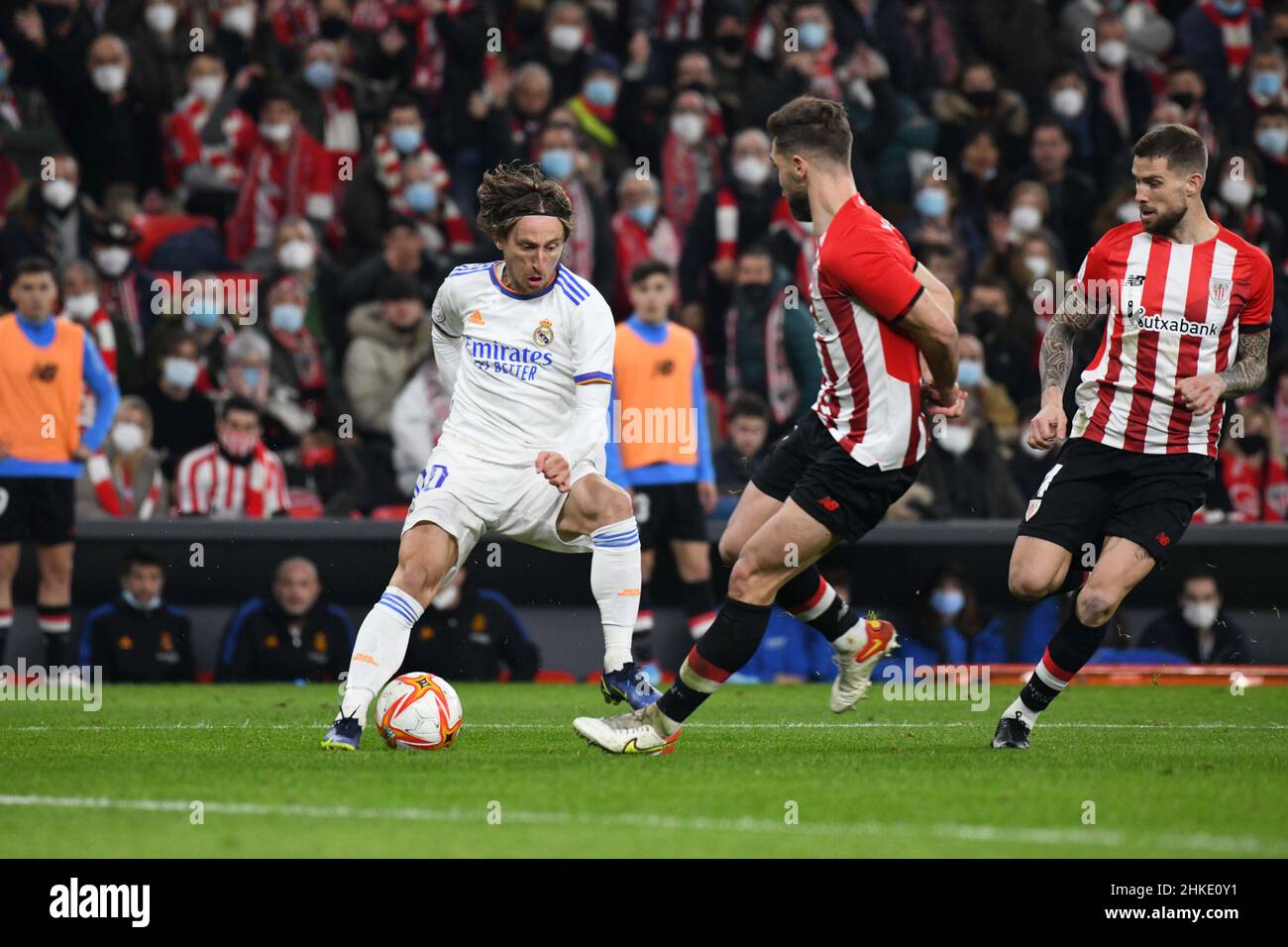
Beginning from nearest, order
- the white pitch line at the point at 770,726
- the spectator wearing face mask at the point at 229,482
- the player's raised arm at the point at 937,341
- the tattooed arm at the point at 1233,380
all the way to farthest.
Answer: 1. the player's raised arm at the point at 937,341
2. the tattooed arm at the point at 1233,380
3. the white pitch line at the point at 770,726
4. the spectator wearing face mask at the point at 229,482

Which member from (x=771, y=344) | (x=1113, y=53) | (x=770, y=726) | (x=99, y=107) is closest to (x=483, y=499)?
(x=770, y=726)

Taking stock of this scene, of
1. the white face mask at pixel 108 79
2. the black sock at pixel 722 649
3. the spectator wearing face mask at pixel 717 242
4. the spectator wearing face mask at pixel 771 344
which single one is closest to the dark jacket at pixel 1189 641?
the spectator wearing face mask at pixel 771 344

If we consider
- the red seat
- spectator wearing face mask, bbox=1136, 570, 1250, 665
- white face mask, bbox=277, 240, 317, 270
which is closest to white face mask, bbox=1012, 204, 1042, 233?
spectator wearing face mask, bbox=1136, 570, 1250, 665

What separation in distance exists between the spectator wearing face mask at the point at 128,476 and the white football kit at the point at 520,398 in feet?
18.5

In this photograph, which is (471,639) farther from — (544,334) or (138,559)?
(544,334)

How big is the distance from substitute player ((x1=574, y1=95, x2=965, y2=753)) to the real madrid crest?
1137mm

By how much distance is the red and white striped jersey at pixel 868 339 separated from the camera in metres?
6.87

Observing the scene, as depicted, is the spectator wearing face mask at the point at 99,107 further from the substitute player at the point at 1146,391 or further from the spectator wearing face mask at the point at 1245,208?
the substitute player at the point at 1146,391

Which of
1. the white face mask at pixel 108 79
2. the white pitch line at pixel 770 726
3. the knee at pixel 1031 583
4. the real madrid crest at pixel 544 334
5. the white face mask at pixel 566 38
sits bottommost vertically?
the white pitch line at pixel 770 726

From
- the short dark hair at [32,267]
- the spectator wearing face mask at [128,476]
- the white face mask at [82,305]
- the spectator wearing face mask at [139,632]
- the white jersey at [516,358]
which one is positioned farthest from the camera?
the white face mask at [82,305]

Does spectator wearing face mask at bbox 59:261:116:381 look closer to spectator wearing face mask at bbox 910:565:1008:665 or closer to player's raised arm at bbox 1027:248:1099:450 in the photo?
spectator wearing face mask at bbox 910:565:1008:665

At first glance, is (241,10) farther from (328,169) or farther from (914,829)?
(914,829)

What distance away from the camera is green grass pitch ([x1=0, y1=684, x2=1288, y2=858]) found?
511 centimetres

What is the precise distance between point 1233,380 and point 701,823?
10.2 feet
